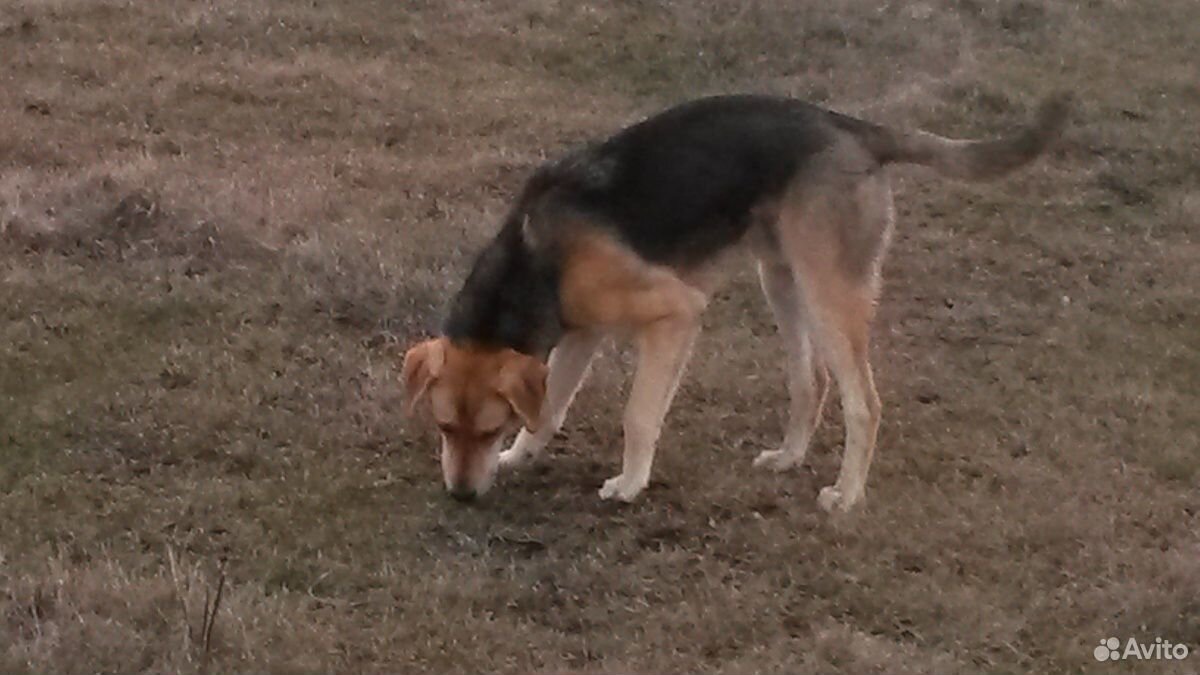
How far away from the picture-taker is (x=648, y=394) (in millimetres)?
5496

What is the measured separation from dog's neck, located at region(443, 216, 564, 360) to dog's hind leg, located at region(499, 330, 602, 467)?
0.37 meters

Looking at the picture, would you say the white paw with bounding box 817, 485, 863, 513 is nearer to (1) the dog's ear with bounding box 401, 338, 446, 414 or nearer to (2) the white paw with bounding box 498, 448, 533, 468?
(2) the white paw with bounding box 498, 448, 533, 468

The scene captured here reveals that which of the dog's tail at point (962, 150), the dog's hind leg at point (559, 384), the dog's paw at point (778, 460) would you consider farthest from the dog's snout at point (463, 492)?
the dog's tail at point (962, 150)

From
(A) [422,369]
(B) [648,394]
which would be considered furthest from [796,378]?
(A) [422,369]

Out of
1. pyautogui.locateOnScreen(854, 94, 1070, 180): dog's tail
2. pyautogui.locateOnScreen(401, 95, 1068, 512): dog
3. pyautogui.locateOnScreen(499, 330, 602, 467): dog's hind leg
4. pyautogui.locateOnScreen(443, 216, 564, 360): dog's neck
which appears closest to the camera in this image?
pyautogui.locateOnScreen(443, 216, 564, 360): dog's neck

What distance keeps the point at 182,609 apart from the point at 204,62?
731 centimetres

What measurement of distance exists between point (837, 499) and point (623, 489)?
869mm

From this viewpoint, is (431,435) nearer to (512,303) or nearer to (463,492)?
(463,492)

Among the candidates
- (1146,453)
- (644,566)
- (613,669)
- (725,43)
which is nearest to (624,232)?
(644,566)

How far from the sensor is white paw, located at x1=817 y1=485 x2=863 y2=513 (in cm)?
552

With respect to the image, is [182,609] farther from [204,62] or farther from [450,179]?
[204,62]

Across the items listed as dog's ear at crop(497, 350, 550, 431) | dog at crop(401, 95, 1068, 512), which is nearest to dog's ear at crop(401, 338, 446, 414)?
dog at crop(401, 95, 1068, 512)

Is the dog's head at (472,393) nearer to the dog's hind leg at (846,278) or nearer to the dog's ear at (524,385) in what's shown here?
the dog's ear at (524,385)

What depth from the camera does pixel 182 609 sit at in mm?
4352
